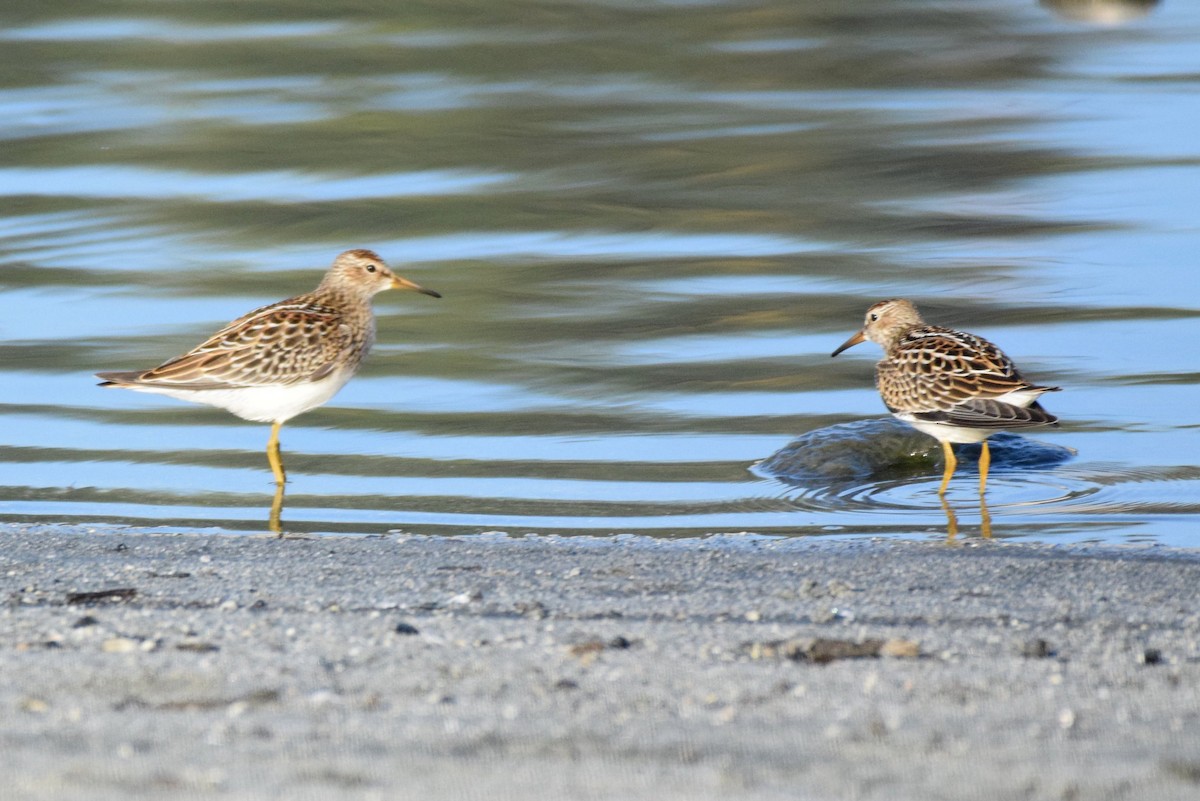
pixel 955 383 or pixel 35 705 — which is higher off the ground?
pixel 35 705

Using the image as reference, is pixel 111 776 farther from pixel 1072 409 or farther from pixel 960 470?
pixel 1072 409

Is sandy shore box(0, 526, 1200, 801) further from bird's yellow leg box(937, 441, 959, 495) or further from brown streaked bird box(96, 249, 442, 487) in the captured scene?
brown streaked bird box(96, 249, 442, 487)

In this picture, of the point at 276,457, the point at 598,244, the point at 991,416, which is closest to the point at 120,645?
the point at 276,457

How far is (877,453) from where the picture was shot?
9695 mm

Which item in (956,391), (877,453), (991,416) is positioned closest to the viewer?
(991,416)

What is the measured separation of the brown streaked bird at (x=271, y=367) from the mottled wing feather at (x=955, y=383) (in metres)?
2.75

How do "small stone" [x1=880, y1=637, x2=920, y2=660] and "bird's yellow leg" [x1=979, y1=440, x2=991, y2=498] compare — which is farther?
"bird's yellow leg" [x1=979, y1=440, x2=991, y2=498]

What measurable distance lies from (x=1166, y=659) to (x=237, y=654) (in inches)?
104

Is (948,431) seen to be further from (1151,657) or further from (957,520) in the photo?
(1151,657)

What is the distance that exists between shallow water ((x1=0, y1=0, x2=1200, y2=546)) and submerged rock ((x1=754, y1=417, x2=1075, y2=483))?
151mm

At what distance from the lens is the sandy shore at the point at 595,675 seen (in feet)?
14.4

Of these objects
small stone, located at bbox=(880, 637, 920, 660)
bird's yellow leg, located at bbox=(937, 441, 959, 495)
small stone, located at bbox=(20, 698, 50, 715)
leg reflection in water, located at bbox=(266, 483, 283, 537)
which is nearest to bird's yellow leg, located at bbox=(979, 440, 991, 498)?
bird's yellow leg, located at bbox=(937, 441, 959, 495)

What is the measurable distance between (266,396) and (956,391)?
335cm

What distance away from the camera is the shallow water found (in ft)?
30.6
